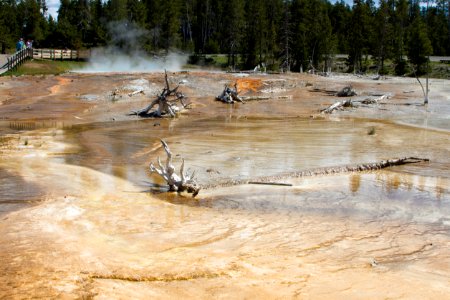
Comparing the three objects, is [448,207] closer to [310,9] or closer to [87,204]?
[87,204]

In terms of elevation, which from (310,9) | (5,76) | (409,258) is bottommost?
(409,258)

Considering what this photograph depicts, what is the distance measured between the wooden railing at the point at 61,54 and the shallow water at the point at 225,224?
29.2m

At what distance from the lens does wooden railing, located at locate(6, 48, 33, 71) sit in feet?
109

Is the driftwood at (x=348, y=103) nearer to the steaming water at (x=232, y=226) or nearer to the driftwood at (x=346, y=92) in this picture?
the driftwood at (x=346, y=92)

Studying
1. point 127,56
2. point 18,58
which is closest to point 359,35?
point 127,56

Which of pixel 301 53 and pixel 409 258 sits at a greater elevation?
pixel 301 53

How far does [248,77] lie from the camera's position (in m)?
33.3

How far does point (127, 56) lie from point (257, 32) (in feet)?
46.5

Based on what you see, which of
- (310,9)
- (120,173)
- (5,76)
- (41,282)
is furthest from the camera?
(310,9)

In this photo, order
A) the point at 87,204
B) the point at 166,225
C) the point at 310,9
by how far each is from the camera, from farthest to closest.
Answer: the point at 310,9 → the point at 87,204 → the point at 166,225

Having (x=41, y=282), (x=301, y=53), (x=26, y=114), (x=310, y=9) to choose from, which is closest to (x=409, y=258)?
(x=41, y=282)

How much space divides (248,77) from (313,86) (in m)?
3.95

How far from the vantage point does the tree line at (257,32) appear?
52000 mm

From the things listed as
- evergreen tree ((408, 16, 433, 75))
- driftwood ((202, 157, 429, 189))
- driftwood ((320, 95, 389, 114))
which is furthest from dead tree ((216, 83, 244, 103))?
evergreen tree ((408, 16, 433, 75))
